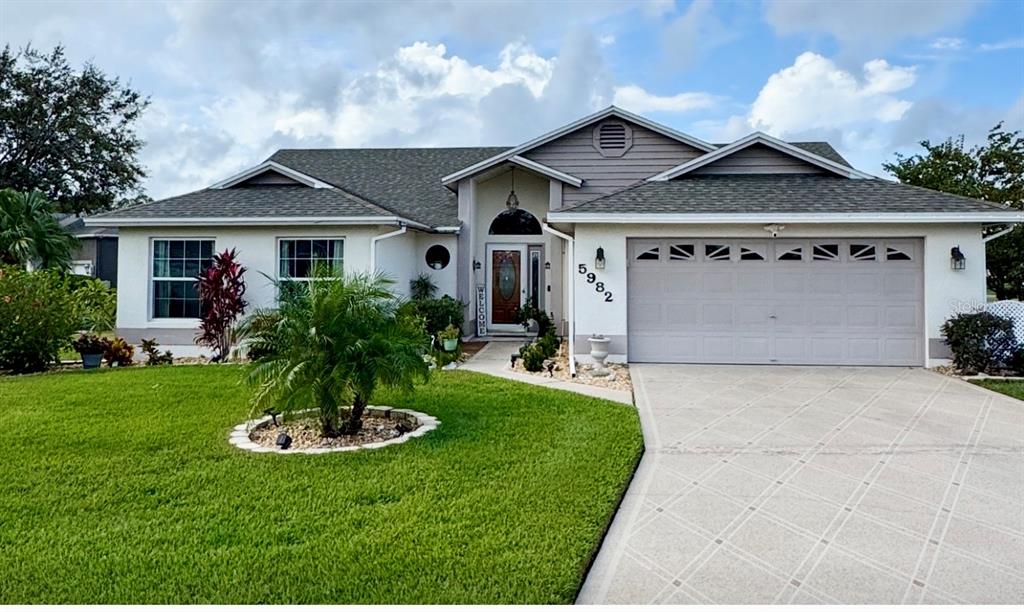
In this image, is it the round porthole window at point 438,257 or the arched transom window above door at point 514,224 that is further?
the arched transom window above door at point 514,224

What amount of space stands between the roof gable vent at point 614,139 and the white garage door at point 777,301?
482cm

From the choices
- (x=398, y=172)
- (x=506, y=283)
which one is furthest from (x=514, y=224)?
(x=398, y=172)

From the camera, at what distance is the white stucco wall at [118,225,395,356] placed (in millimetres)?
12195

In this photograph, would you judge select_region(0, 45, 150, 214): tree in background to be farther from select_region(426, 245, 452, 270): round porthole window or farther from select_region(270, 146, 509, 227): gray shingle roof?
select_region(426, 245, 452, 270): round porthole window

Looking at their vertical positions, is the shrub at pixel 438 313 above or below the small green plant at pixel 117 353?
above

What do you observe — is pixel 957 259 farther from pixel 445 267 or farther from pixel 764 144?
pixel 445 267

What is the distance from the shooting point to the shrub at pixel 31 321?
10.4m

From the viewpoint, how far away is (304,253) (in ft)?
40.5

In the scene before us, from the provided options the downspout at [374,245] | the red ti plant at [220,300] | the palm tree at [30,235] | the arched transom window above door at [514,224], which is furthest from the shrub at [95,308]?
the arched transom window above door at [514,224]

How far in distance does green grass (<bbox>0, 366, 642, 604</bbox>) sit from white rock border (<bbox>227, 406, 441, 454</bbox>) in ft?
0.49

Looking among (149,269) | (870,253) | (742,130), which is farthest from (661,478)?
(742,130)

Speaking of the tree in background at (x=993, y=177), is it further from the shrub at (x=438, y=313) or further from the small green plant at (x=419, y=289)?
the small green plant at (x=419, y=289)

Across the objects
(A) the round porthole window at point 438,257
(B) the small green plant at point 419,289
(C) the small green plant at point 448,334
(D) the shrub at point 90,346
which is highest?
(A) the round porthole window at point 438,257

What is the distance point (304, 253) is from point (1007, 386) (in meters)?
12.9
